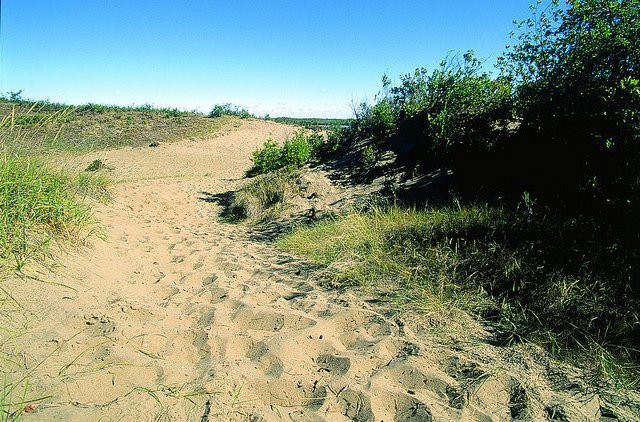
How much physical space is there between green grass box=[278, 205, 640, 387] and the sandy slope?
1.03 feet

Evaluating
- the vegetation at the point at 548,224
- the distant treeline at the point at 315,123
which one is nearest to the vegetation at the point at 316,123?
the distant treeline at the point at 315,123

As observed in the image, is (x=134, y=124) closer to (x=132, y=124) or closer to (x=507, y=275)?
(x=132, y=124)

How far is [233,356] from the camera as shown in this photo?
240cm

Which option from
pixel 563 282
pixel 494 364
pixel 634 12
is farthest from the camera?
pixel 634 12

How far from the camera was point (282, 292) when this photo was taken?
11.3ft

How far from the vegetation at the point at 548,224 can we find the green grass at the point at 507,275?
0.01 meters

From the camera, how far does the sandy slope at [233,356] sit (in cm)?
194

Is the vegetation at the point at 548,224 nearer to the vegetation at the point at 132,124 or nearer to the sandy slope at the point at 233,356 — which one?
the sandy slope at the point at 233,356

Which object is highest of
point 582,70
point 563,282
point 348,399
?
point 582,70

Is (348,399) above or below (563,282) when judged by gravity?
below

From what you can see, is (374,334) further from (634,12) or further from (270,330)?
(634,12)

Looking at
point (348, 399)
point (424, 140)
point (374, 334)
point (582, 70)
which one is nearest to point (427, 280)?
point (374, 334)

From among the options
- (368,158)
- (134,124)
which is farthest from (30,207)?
(134,124)

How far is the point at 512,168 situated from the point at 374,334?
10.8ft
